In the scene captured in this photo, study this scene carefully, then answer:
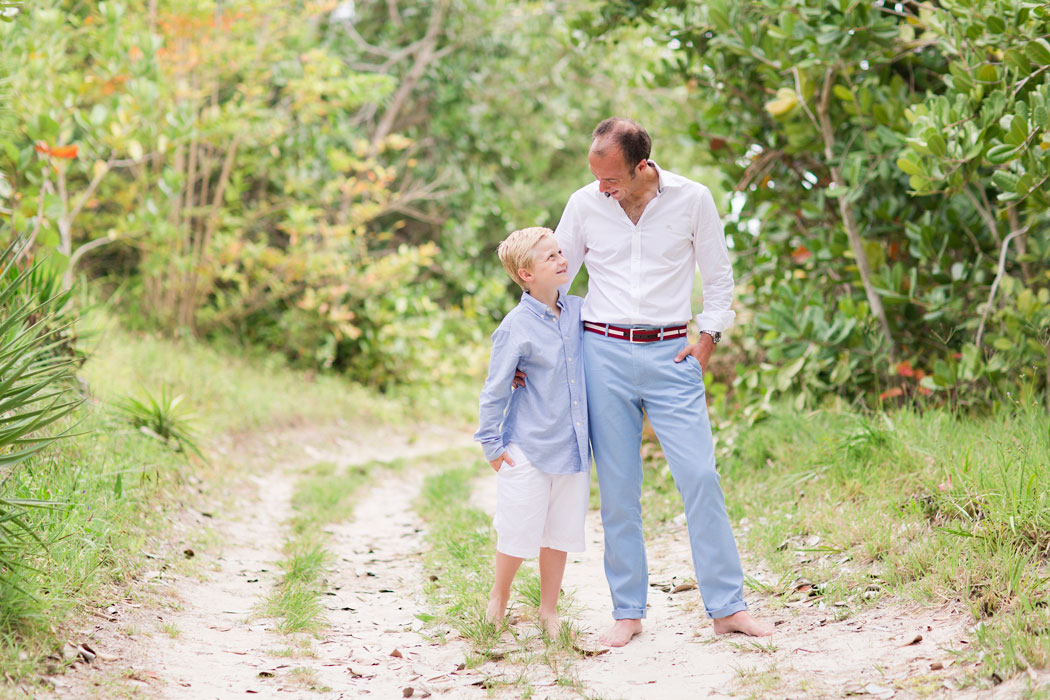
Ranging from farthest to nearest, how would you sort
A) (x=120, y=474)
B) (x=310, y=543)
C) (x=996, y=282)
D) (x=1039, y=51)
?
(x=310, y=543) < (x=996, y=282) < (x=120, y=474) < (x=1039, y=51)

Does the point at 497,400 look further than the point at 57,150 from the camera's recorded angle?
No

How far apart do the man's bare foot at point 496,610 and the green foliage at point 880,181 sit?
112 inches

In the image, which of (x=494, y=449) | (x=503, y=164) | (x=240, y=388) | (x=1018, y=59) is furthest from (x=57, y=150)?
(x=503, y=164)

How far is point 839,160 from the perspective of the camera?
5586mm

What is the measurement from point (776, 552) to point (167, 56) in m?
7.55

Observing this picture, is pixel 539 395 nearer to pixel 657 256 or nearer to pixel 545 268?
pixel 545 268

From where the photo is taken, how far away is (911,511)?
4066 mm

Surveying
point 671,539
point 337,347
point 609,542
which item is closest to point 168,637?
point 609,542

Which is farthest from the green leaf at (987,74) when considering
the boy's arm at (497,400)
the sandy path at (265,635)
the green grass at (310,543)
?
the green grass at (310,543)

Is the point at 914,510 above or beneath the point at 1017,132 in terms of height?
beneath

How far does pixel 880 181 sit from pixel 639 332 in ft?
9.87

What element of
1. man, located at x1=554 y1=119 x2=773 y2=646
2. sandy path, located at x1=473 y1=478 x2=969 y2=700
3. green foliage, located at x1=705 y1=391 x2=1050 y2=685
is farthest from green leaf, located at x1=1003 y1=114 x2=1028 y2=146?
sandy path, located at x1=473 y1=478 x2=969 y2=700

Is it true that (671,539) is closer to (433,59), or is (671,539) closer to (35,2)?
(35,2)

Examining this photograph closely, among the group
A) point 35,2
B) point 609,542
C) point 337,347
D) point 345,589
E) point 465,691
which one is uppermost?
point 35,2
